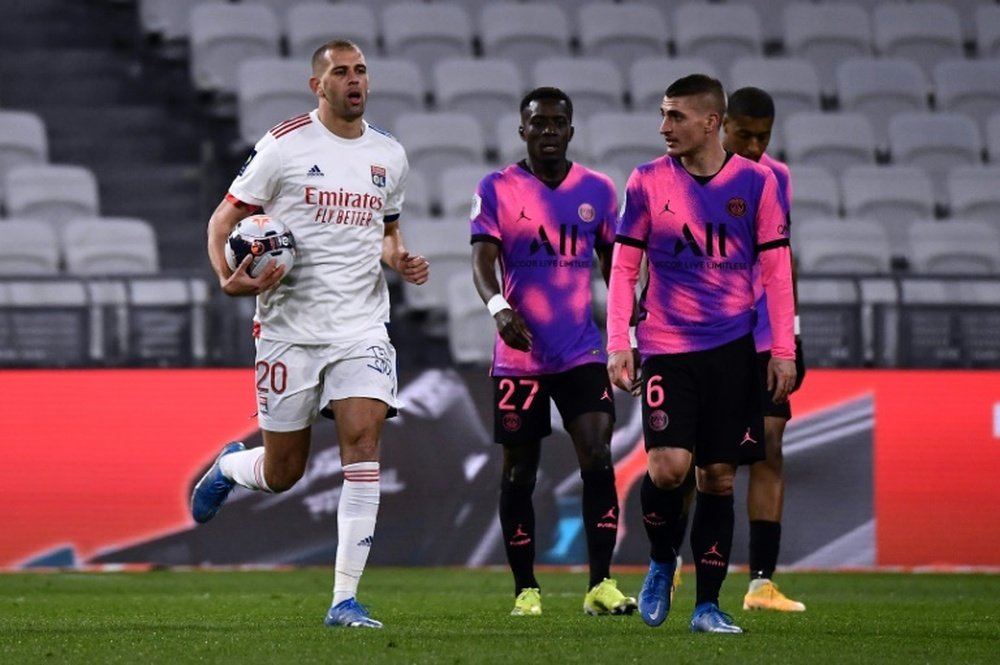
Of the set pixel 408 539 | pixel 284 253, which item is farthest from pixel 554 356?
pixel 408 539

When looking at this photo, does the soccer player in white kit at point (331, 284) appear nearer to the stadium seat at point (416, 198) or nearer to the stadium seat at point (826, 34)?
the stadium seat at point (416, 198)

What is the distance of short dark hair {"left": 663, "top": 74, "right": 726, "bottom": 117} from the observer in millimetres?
7465

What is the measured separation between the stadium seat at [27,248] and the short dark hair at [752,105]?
6.64 m

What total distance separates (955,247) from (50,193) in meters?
7.26

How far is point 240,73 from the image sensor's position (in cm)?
1648

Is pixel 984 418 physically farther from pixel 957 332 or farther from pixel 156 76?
pixel 156 76

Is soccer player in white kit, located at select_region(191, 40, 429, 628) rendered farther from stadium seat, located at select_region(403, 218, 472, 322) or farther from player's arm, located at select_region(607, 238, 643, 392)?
stadium seat, located at select_region(403, 218, 472, 322)

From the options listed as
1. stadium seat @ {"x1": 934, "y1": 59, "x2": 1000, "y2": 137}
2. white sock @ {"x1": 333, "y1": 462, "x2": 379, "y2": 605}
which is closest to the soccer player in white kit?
white sock @ {"x1": 333, "y1": 462, "x2": 379, "y2": 605}

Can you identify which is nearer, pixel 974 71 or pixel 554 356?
pixel 554 356

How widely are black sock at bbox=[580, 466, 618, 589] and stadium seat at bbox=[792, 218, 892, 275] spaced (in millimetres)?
6940

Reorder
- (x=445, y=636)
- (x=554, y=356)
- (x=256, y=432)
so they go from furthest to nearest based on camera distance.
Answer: (x=256, y=432), (x=554, y=356), (x=445, y=636)

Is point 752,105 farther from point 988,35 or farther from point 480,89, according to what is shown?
point 988,35

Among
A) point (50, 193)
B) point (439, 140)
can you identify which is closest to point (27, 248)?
point (50, 193)

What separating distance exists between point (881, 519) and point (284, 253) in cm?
624
